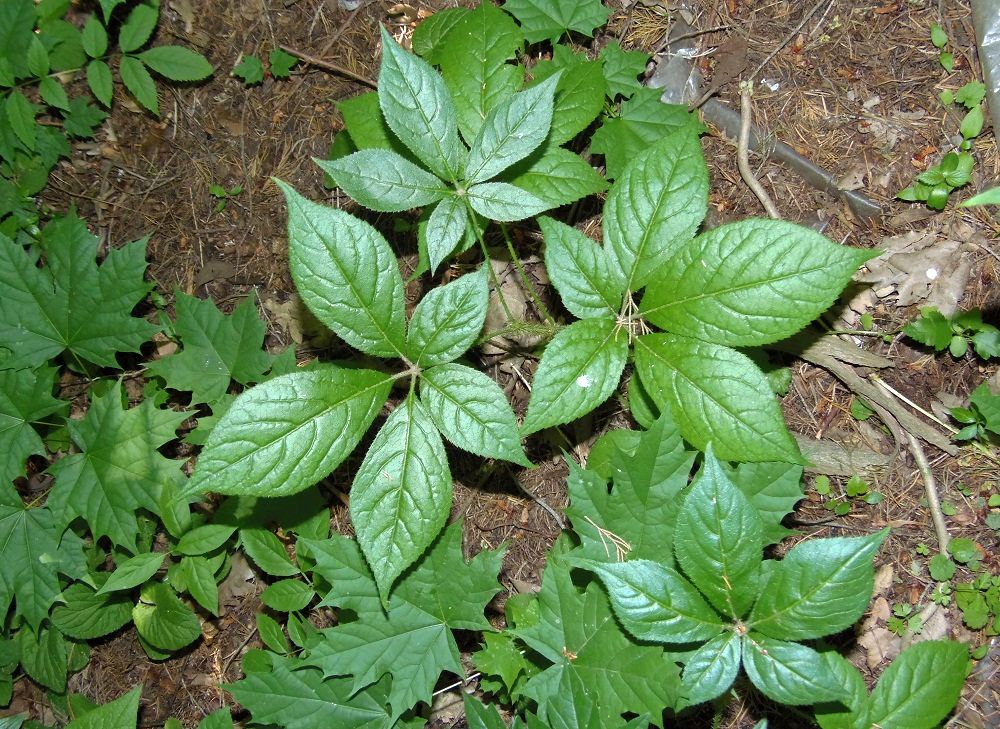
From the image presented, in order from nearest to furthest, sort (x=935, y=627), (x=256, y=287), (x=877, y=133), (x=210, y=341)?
(x=935, y=627) → (x=877, y=133) → (x=210, y=341) → (x=256, y=287)

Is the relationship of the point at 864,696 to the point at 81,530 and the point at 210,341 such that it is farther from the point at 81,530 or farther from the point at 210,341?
the point at 81,530

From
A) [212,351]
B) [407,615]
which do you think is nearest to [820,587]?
[407,615]

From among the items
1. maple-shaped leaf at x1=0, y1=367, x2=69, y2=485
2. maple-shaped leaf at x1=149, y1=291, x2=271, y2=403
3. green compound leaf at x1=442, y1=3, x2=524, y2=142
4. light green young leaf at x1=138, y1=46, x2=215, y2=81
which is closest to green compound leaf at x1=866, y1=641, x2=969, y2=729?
green compound leaf at x1=442, y1=3, x2=524, y2=142

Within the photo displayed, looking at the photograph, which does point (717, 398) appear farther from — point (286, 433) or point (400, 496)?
point (286, 433)

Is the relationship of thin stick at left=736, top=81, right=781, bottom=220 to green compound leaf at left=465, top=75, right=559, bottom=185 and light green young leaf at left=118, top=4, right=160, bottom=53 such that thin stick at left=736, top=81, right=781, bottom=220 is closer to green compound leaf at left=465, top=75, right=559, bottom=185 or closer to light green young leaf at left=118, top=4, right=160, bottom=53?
green compound leaf at left=465, top=75, right=559, bottom=185

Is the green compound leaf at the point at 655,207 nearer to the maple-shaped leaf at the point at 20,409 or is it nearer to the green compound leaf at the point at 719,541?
the green compound leaf at the point at 719,541

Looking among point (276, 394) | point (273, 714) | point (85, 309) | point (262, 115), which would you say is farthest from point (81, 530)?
point (262, 115)
